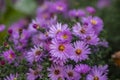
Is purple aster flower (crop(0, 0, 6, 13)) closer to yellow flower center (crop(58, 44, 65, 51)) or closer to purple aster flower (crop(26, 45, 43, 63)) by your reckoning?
purple aster flower (crop(26, 45, 43, 63))

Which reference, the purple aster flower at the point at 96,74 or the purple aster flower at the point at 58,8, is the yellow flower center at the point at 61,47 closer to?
the purple aster flower at the point at 96,74

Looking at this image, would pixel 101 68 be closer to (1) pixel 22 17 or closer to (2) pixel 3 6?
(2) pixel 3 6

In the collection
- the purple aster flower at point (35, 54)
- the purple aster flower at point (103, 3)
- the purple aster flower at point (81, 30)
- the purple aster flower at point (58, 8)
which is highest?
the purple aster flower at point (103, 3)

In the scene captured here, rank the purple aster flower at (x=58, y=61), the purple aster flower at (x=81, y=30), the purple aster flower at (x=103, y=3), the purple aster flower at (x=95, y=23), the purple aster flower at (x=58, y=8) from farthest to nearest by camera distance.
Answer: the purple aster flower at (x=103, y=3), the purple aster flower at (x=58, y=8), the purple aster flower at (x=95, y=23), the purple aster flower at (x=81, y=30), the purple aster flower at (x=58, y=61)

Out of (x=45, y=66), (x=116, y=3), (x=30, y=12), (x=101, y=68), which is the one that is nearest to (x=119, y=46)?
(x=116, y=3)

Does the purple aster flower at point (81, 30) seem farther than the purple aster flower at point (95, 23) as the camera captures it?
No

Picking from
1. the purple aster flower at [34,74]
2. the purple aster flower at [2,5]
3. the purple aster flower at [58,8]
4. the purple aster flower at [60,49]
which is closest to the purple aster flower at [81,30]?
the purple aster flower at [60,49]

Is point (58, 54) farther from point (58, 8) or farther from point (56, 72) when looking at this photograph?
point (58, 8)

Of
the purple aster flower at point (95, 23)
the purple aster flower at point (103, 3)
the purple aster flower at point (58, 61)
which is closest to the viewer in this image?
the purple aster flower at point (58, 61)

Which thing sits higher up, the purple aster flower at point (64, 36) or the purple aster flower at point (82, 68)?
the purple aster flower at point (64, 36)
